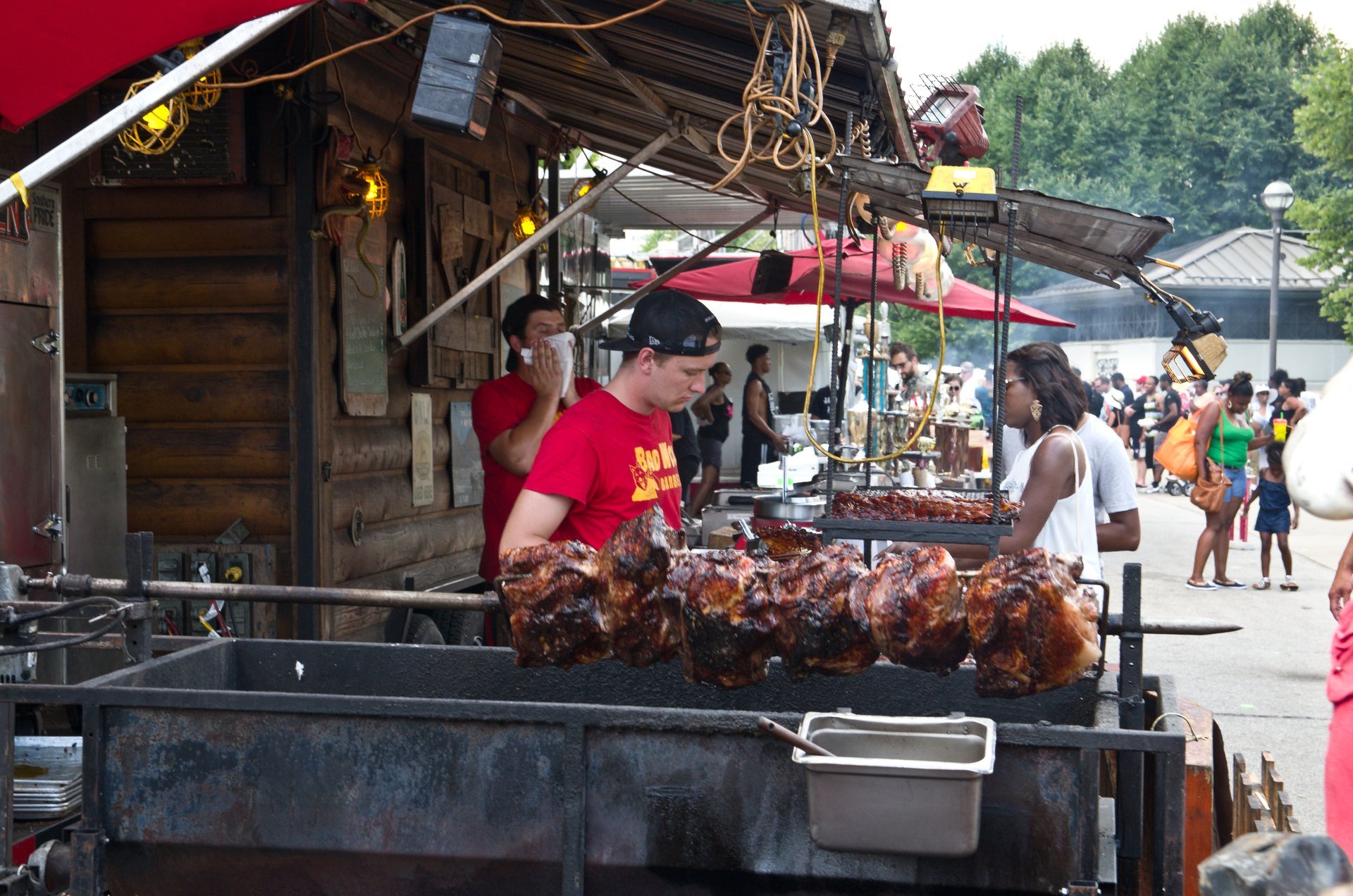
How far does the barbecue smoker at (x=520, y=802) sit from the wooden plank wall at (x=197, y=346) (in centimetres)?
300

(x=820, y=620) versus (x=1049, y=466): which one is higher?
(x=1049, y=466)

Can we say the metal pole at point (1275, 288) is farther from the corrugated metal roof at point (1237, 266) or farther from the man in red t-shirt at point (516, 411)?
the man in red t-shirt at point (516, 411)

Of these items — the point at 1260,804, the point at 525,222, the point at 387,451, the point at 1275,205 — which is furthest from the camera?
the point at 1275,205

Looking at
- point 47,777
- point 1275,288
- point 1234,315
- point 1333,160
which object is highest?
point 1333,160

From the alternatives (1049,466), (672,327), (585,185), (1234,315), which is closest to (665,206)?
(585,185)

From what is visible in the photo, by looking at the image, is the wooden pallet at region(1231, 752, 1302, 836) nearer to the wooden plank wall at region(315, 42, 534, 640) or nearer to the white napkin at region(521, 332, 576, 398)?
the white napkin at region(521, 332, 576, 398)

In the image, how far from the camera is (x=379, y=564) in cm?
634

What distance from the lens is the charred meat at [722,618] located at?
2805 millimetres

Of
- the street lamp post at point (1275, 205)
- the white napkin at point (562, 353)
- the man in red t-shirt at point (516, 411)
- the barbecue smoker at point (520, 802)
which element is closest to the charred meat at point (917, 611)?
the barbecue smoker at point (520, 802)

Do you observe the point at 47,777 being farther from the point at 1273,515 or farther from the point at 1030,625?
the point at 1273,515

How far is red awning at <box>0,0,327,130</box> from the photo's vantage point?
11.6 ft

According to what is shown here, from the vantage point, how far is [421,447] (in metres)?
6.93

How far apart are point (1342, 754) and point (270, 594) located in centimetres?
264

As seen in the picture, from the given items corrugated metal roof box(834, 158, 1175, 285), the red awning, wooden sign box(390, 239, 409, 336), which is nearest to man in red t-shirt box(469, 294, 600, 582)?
wooden sign box(390, 239, 409, 336)
